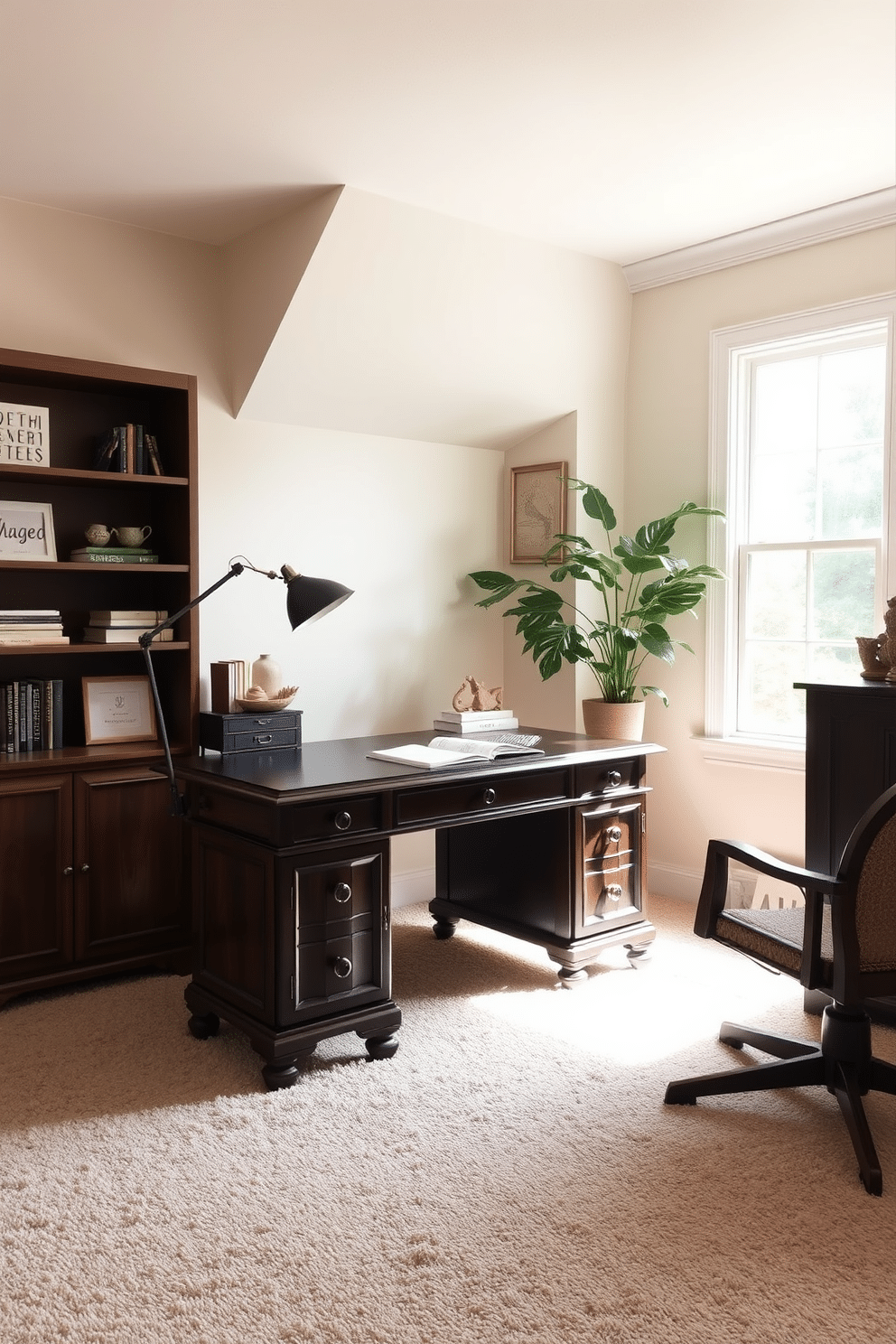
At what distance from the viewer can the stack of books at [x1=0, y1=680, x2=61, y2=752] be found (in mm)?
3420

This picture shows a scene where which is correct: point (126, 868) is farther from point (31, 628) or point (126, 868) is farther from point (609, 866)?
point (609, 866)

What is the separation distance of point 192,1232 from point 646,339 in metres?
3.83

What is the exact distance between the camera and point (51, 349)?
364 cm

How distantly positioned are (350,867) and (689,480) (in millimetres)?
2459

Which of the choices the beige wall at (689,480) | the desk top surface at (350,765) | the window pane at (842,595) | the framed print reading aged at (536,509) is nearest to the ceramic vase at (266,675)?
the desk top surface at (350,765)

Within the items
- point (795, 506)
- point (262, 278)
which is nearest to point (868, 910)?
point (795, 506)

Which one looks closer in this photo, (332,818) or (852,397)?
(332,818)

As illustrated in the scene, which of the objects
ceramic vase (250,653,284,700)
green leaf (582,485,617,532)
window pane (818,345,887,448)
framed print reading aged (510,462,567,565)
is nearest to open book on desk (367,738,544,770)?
ceramic vase (250,653,284,700)

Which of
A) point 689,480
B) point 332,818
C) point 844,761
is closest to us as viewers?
point 332,818

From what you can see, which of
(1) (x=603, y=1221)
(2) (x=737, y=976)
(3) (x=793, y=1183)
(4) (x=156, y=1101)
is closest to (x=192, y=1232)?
(4) (x=156, y=1101)

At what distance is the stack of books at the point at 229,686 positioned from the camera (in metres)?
3.54

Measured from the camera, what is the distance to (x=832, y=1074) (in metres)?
2.57

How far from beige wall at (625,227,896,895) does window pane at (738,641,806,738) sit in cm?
18

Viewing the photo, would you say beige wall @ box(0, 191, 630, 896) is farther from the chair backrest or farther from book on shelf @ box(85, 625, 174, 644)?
the chair backrest
